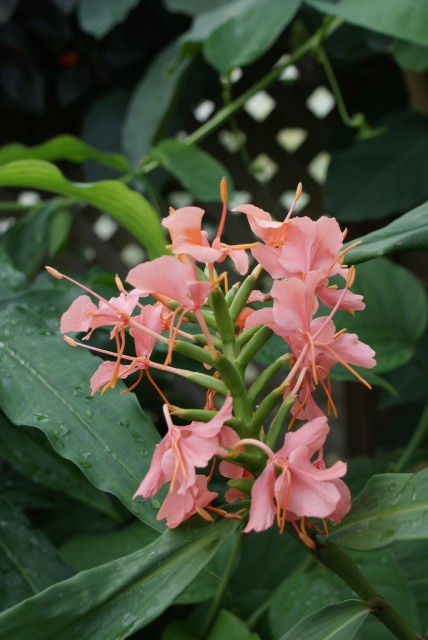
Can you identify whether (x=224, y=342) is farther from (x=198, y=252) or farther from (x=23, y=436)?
(x=23, y=436)

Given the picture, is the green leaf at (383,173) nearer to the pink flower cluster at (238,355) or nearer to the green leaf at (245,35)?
the green leaf at (245,35)

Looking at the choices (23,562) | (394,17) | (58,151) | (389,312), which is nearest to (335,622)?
(23,562)

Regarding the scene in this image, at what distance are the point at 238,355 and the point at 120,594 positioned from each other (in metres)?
0.11

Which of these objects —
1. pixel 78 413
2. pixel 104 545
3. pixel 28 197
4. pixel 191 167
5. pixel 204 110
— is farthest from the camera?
pixel 28 197

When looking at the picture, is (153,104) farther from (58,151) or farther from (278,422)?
(278,422)

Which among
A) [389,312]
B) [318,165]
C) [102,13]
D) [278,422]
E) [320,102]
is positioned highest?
[278,422]

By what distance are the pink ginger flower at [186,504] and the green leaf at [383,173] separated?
803 millimetres

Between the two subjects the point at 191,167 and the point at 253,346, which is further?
the point at 191,167

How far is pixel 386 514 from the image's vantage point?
0.33 metres

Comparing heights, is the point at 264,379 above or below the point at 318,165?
above

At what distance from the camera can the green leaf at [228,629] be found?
0.59 metres

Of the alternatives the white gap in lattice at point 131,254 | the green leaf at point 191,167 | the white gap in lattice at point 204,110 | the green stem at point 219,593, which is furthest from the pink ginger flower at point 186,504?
the white gap in lattice at point 131,254

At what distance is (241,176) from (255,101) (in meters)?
0.19

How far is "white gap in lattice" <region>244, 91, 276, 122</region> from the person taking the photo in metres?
1.44
